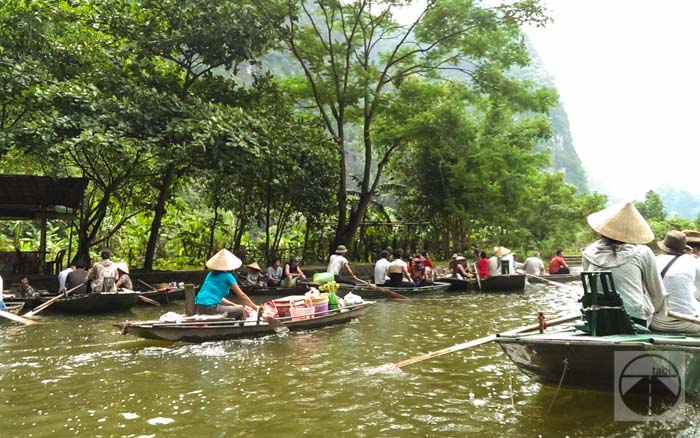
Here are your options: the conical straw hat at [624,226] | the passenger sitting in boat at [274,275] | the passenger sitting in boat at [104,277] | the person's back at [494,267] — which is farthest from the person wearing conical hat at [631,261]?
the person's back at [494,267]

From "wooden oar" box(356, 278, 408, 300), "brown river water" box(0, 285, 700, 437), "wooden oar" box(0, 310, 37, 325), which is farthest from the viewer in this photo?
"wooden oar" box(356, 278, 408, 300)

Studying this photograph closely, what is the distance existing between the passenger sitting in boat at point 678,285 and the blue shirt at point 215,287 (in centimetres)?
576

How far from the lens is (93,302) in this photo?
11.6 meters

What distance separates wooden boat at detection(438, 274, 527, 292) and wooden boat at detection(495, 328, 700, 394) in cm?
1133

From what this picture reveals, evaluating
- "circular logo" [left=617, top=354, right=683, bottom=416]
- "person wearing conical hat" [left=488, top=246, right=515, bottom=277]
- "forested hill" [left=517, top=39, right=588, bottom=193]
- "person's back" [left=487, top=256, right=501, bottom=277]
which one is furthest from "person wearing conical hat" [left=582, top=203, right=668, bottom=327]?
"forested hill" [left=517, top=39, right=588, bottom=193]

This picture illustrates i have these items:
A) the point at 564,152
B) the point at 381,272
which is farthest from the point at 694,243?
the point at 564,152

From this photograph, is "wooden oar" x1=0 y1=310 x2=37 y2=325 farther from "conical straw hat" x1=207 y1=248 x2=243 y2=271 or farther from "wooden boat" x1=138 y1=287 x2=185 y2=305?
"conical straw hat" x1=207 y1=248 x2=243 y2=271

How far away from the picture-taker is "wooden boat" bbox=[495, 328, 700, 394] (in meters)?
4.60

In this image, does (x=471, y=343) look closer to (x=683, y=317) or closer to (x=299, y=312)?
(x=683, y=317)

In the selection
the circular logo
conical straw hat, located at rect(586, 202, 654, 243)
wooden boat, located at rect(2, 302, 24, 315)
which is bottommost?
the circular logo

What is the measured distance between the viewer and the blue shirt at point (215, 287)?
8.61m

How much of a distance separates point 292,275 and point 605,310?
36.9ft

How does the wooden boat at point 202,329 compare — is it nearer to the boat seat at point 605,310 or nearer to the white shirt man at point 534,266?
the boat seat at point 605,310

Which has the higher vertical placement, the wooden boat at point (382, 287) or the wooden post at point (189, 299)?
the wooden post at point (189, 299)
